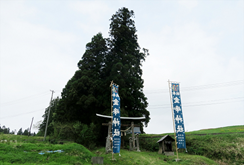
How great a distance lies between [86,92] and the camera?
2009cm

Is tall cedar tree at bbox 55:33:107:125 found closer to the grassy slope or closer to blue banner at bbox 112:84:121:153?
blue banner at bbox 112:84:121:153

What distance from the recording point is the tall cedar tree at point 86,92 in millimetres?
18891

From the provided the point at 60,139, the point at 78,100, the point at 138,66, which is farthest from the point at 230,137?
the point at 60,139

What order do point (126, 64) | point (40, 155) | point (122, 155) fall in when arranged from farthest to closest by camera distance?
point (126, 64), point (122, 155), point (40, 155)

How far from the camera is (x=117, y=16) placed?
23.3 m

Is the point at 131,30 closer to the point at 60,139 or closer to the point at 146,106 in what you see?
the point at 146,106

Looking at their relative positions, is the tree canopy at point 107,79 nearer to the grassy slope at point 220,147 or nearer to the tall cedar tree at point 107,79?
the tall cedar tree at point 107,79

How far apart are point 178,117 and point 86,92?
11.9 metres

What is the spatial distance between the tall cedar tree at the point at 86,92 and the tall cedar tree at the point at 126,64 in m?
1.47

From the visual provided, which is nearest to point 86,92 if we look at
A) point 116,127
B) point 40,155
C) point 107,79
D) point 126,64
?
point 107,79

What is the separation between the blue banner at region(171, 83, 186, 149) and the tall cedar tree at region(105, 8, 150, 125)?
20.9 feet

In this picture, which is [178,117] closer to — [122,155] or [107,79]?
[122,155]

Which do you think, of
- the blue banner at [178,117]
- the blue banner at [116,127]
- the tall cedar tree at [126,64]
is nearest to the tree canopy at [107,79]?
the tall cedar tree at [126,64]

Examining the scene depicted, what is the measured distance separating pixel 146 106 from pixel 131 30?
11.2 m
